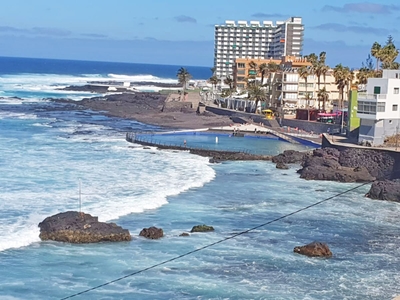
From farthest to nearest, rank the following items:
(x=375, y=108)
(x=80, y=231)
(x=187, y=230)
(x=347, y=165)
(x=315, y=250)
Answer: (x=375, y=108) < (x=347, y=165) < (x=187, y=230) < (x=80, y=231) < (x=315, y=250)

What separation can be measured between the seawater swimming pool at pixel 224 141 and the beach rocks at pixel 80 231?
31.6 m

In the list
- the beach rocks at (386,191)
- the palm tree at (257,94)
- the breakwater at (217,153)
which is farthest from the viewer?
the palm tree at (257,94)

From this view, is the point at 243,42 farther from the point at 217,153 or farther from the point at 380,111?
the point at 380,111

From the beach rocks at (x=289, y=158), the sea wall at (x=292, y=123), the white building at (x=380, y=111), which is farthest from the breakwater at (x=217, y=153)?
the sea wall at (x=292, y=123)

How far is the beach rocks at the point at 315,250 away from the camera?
30438 millimetres

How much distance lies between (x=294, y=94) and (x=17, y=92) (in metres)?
80.1

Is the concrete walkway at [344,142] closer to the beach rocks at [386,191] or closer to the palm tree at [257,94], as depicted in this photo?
the beach rocks at [386,191]

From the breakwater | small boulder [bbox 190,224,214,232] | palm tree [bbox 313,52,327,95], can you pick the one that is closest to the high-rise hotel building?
palm tree [bbox 313,52,327,95]

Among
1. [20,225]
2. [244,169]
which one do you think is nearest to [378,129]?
[244,169]

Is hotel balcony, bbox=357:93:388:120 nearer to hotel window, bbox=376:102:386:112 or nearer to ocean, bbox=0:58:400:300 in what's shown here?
hotel window, bbox=376:102:386:112

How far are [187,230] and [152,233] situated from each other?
2.48 m

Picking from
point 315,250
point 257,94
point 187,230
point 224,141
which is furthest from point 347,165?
point 257,94

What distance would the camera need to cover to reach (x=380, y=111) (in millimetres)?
53281

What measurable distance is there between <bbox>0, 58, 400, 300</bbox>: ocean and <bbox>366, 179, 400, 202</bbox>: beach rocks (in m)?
0.65
